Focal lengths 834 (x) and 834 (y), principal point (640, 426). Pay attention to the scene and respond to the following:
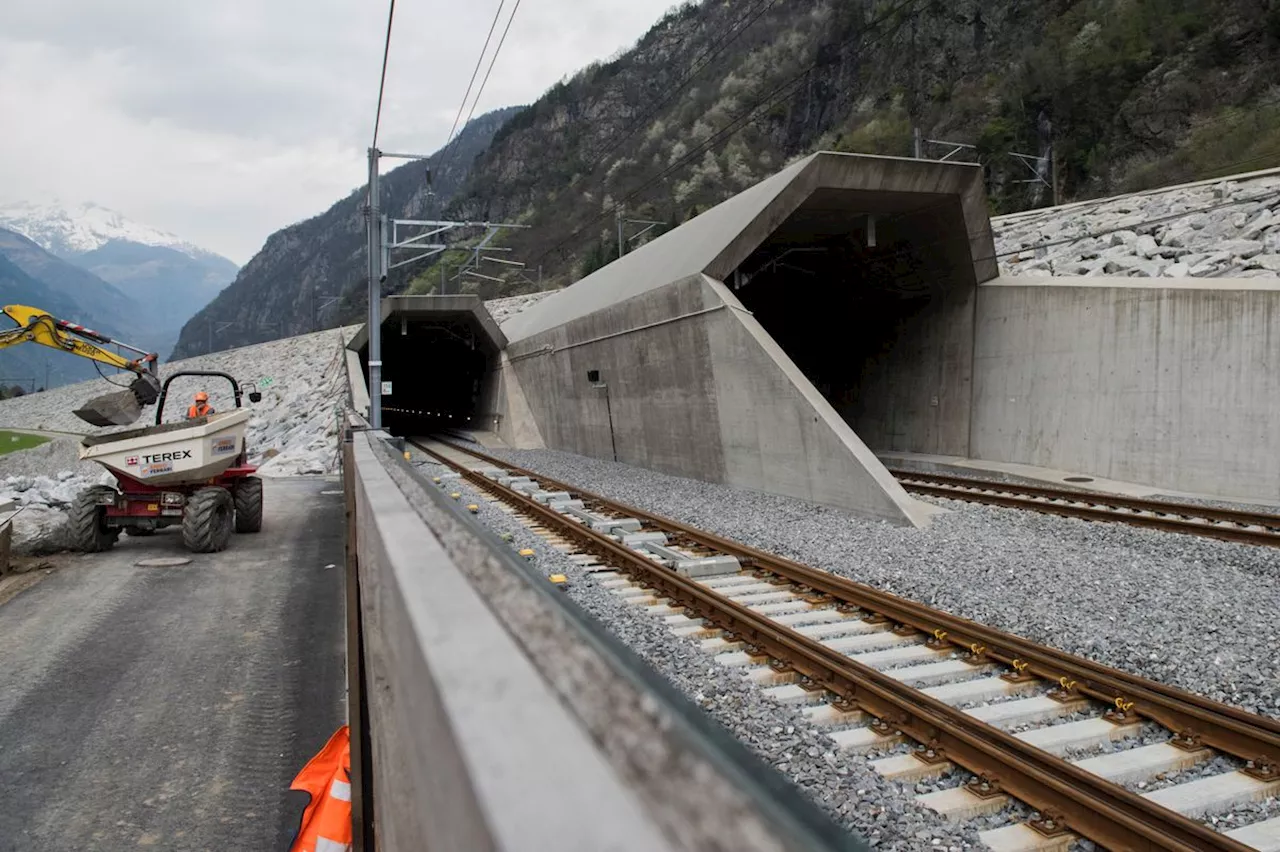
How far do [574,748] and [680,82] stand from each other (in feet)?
410

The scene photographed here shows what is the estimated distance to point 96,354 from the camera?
547 inches

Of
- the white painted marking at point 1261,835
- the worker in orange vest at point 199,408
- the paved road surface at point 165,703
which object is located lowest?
the paved road surface at point 165,703

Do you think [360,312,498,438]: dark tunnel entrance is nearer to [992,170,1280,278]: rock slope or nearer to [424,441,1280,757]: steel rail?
[992,170,1280,278]: rock slope

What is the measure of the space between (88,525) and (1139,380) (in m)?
15.6

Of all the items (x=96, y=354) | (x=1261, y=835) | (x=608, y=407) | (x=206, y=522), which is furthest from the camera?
(x=608, y=407)

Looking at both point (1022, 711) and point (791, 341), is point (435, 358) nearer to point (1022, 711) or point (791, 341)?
point (791, 341)

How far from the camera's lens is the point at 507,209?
11975 centimetres

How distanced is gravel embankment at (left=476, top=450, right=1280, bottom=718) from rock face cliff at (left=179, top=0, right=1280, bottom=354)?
13561mm

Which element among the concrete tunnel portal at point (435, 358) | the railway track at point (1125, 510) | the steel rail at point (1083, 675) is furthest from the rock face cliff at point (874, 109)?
the steel rail at point (1083, 675)

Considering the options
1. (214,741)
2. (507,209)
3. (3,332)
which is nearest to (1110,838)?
(214,741)

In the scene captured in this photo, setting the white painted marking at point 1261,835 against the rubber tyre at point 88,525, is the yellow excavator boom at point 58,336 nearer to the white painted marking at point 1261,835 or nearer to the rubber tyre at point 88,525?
the rubber tyre at point 88,525

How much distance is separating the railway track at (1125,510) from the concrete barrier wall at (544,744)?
10.9m

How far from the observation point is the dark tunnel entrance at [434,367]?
33.0m

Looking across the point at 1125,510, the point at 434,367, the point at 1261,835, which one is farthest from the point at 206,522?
the point at 434,367
